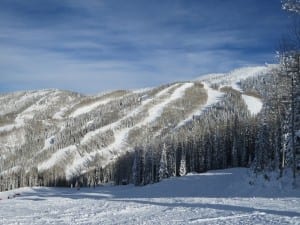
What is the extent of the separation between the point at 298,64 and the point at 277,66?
9444 millimetres

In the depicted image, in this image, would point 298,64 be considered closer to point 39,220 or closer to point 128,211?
point 128,211

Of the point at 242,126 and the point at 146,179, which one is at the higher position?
the point at 242,126

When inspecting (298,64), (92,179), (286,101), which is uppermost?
(298,64)

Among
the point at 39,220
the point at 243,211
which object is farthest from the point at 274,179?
the point at 39,220

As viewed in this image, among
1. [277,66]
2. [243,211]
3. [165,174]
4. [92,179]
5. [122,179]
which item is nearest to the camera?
[243,211]

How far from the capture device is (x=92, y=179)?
6796 inches

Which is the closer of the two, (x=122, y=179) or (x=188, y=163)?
(x=188, y=163)

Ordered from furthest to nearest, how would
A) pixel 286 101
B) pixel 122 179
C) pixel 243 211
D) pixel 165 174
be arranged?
1. pixel 122 179
2. pixel 165 174
3. pixel 286 101
4. pixel 243 211

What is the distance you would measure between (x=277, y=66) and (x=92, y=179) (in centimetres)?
13257

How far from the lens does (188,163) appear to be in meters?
118

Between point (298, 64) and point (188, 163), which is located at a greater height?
point (298, 64)

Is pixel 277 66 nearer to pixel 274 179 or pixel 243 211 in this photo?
pixel 274 179

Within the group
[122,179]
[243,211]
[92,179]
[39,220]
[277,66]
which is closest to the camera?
[243,211]

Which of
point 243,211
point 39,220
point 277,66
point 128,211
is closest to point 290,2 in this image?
point 243,211
